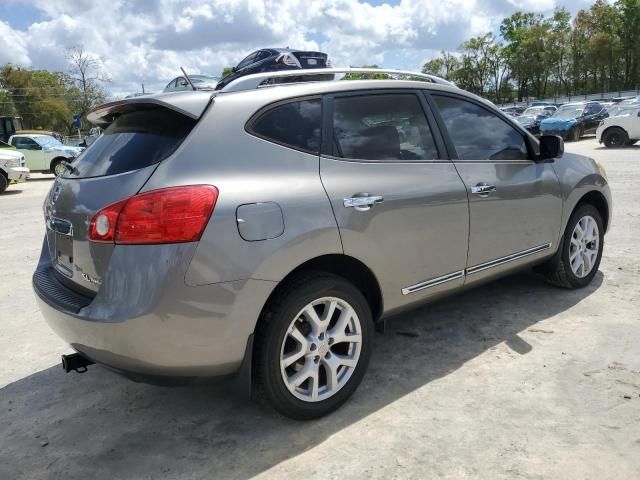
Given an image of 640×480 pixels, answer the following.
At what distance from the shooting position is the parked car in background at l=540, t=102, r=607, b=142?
25.7 metres

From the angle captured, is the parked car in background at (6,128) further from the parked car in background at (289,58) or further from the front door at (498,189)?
the front door at (498,189)

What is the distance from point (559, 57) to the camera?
2940 inches

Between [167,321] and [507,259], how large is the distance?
2.51 metres

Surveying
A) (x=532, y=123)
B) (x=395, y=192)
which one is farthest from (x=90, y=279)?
(x=532, y=123)

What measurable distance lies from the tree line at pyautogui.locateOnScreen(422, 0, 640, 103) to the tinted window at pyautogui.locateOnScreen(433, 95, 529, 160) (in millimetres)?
76186

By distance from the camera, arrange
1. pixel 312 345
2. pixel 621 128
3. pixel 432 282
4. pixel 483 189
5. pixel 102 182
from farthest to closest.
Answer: pixel 621 128, pixel 483 189, pixel 432 282, pixel 312 345, pixel 102 182

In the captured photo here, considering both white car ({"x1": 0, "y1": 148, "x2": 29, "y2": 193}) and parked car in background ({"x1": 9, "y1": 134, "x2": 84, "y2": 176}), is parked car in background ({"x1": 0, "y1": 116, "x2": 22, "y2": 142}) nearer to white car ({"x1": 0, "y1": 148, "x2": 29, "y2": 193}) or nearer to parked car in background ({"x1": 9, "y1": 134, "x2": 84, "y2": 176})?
parked car in background ({"x1": 9, "y1": 134, "x2": 84, "y2": 176})

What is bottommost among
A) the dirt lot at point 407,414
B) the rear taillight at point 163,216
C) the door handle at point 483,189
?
the dirt lot at point 407,414

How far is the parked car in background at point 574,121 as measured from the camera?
25.7 metres

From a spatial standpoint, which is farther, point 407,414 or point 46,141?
point 46,141

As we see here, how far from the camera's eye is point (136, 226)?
7.97 ft

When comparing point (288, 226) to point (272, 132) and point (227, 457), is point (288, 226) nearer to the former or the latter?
point (272, 132)

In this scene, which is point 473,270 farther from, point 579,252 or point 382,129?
point 579,252

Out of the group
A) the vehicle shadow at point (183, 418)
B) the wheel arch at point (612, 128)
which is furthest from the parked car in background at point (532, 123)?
the vehicle shadow at point (183, 418)
